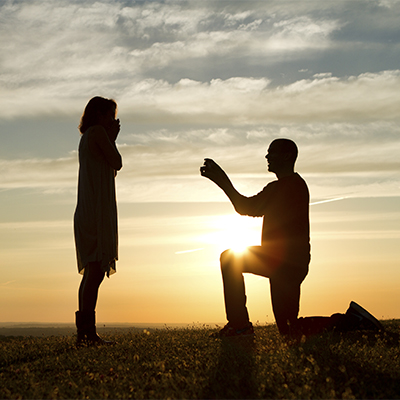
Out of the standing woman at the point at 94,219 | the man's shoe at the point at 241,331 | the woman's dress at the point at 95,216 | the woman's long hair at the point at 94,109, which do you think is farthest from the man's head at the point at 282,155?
the woman's long hair at the point at 94,109

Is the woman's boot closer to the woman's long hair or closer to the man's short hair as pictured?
the woman's long hair

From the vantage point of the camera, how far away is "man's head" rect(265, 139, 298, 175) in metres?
7.55

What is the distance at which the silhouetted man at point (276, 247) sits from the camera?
722 cm

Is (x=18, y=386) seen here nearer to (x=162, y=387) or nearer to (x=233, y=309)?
(x=162, y=387)

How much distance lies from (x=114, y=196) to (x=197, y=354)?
3370mm

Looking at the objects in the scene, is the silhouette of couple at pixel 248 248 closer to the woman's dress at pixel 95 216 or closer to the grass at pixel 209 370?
the woman's dress at pixel 95 216

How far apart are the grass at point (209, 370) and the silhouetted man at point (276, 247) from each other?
1.42 ft

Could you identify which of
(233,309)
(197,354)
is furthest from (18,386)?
(233,309)

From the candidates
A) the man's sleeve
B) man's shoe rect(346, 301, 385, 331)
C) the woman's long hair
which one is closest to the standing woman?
the woman's long hair

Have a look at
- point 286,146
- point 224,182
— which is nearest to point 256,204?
point 224,182

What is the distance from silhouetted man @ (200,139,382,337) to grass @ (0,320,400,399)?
434 millimetres

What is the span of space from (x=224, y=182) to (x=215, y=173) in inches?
8.2

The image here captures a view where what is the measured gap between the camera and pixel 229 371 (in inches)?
197

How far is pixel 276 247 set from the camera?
24.0 feet
